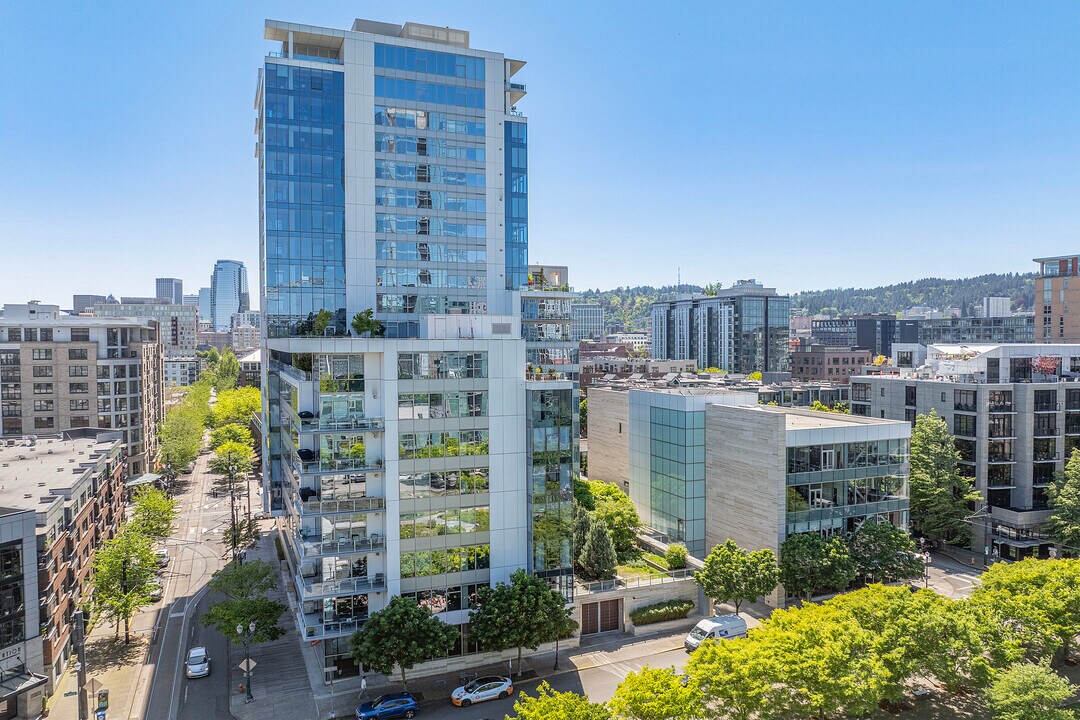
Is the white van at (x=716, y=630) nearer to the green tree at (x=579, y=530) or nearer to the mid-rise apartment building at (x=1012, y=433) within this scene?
the green tree at (x=579, y=530)

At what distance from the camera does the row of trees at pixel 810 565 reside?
51.0m

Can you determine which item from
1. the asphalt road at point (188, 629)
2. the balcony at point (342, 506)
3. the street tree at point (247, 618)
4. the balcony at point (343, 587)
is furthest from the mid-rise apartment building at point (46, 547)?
the balcony at point (342, 506)

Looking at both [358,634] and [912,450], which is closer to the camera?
[358,634]

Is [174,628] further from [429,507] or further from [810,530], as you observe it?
[810,530]

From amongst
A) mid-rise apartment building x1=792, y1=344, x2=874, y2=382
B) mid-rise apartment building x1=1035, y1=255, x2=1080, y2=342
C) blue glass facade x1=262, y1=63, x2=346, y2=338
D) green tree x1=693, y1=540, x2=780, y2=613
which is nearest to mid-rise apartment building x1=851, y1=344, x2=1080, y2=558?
green tree x1=693, y1=540, x2=780, y2=613

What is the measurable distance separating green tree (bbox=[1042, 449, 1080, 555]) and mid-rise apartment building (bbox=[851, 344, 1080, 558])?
2.71 metres

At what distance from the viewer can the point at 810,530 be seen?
55.8 meters

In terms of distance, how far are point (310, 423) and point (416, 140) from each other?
34.2 metres

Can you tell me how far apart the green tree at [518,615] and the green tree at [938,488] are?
148 feet

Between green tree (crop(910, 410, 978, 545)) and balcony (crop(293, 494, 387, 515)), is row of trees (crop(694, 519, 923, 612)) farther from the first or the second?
balcony (crop(293, 494, 387, 515))

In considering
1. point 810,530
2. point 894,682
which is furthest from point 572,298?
point 894,682

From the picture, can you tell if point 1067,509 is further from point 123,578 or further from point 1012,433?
point 123,578

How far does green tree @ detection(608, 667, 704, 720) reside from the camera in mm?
31375

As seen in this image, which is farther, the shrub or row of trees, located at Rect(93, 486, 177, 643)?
the shrub
